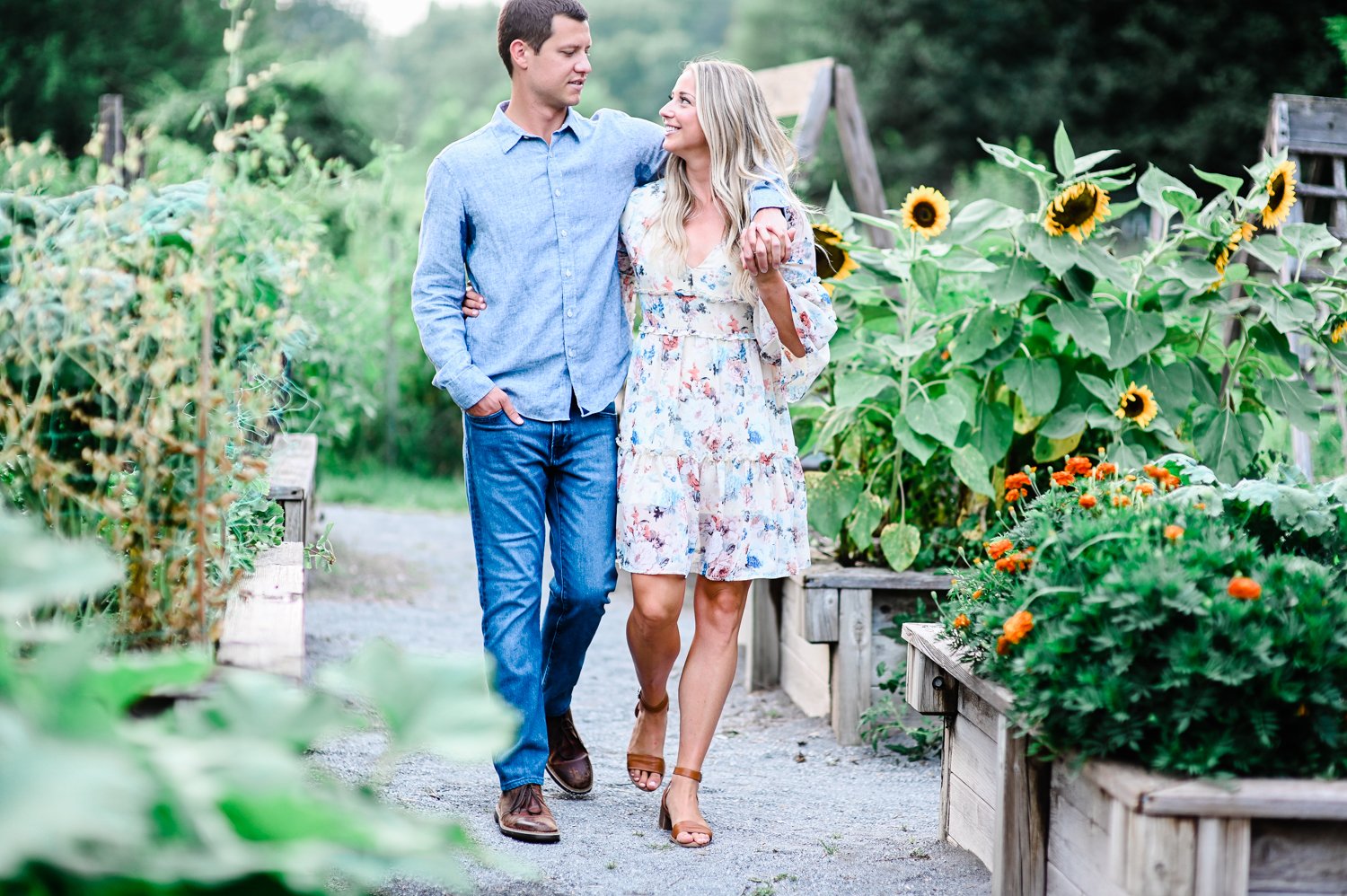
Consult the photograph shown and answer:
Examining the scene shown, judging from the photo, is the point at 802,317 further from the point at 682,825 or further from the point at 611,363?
the point at 682,825

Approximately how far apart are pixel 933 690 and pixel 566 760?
3.13ft

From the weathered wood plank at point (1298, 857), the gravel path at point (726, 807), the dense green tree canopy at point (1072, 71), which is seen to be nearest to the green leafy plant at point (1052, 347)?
the gravel path at point (726, 807)

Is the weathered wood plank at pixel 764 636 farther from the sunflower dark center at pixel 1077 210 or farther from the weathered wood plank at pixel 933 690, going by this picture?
the weathered wood plank at pixel 933 690

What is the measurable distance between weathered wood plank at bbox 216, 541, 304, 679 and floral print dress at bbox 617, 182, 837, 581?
2.57 feet

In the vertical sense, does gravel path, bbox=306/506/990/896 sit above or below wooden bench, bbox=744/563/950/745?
below

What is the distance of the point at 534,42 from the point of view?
9.74 ft

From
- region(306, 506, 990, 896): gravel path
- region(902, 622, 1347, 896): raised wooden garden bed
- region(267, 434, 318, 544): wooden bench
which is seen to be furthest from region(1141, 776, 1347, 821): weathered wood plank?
region(267, 434, 318, 544): wooden bench

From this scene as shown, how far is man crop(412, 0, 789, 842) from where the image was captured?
292cm

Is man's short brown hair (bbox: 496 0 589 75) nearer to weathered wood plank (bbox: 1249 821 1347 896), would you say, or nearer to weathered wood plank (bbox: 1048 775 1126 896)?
weathered wood plank (bbox: 1048 775 1126 896)

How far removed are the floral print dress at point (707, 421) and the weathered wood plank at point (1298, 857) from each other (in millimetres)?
1242

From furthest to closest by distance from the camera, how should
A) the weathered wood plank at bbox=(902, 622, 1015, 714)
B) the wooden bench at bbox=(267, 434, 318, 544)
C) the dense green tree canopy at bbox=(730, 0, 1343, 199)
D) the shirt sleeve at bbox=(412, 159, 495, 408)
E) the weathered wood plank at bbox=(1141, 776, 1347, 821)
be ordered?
the dense green tree canopy at bbox=(730, 0, 1343, 199) < the wooden bench at bbox=(267, 434, 318, 544) < the shirt sleeve at bbox=(412, 159, 495, 408) < the weathered wood plank at bbox=(902, 622, 1015, 714) < the weathered wood plank at bbox=(1141, 776, 1347, 821)

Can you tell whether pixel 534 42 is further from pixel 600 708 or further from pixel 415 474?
pixel 415 474

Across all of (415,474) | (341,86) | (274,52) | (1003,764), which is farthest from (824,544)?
(274,52)

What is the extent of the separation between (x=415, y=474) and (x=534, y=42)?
717 centimetres
